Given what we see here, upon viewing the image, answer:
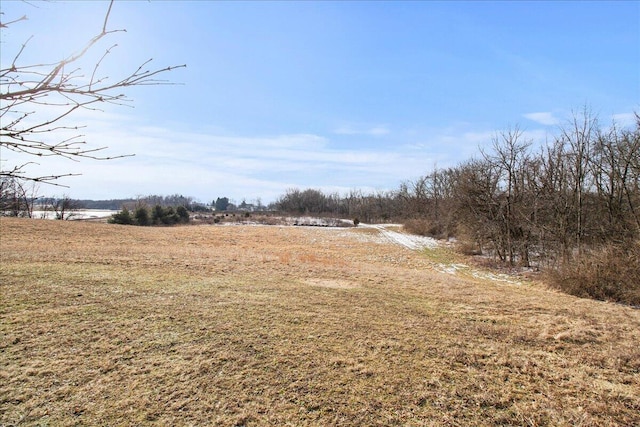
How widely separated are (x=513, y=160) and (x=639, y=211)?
484 centimetres

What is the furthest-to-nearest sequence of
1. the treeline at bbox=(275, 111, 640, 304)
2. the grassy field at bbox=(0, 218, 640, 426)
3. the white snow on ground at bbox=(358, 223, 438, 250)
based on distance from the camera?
the white snow on ground at bbox=(358, 223, 438, 250)
the treeline at bbox=(275, 111, 640, 304)
the grassy field at bbox=(0, 218, 640, 426)

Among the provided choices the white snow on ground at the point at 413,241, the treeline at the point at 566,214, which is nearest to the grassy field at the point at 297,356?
the treeline at the point at 566,214

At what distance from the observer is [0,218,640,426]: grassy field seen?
253 centimetres

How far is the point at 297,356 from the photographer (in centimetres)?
342

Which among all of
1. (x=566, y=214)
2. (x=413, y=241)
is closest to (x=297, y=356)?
(x=566, y=214)

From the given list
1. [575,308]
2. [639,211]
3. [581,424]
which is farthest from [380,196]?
[581,424]

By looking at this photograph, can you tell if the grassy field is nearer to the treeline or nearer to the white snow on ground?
the treeline

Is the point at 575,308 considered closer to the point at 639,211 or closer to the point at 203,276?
the point at 639,211

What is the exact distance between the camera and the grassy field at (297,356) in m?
2.53

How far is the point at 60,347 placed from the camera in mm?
3332

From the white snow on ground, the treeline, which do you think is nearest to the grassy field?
the treeline

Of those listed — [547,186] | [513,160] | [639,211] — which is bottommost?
[639,211]

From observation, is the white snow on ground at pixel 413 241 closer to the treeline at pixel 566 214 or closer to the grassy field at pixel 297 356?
the treeline at pixel 566 214

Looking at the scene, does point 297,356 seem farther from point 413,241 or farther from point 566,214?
point 413,241
